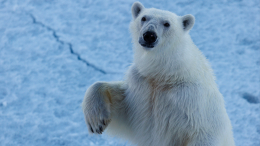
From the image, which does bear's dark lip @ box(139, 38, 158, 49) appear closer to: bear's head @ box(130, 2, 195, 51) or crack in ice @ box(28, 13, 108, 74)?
bear's head @ box(130, 2, 195, 51)

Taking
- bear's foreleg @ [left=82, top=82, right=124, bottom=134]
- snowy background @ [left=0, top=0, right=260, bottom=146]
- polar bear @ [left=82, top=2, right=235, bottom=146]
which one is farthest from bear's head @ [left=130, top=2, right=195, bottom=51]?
snowy background @ [left=0, top=0, right=260, bottom=146]

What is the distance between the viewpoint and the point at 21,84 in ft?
14.8

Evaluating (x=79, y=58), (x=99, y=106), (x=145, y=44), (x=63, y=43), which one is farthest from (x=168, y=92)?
(x=63, y=43)

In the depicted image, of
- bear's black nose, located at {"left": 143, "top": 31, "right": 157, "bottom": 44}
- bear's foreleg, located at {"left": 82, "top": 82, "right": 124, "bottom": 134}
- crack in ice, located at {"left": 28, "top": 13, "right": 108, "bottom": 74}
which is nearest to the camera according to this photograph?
bear's black nose, located at {"left": 143, "top": 31, "right": 157, "bottom": 44}

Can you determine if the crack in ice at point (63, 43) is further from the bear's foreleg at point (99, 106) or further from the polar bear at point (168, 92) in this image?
the polar bear at point (168, 92)

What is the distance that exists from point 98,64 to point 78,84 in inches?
21.3

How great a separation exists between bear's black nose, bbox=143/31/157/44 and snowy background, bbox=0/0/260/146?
4.19 ft

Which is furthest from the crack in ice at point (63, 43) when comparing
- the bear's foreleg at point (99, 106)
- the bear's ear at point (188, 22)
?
the bear's ear at point (188, 22)

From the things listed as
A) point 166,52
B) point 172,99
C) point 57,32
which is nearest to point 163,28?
point 166,52

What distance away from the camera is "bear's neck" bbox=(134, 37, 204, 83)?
2271mm

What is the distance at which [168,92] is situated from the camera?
238 centimetres

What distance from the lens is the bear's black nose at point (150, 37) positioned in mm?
2191

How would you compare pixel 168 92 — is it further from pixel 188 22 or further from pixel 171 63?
pixel 188 22

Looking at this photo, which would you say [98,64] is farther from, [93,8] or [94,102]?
[94,102]
